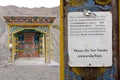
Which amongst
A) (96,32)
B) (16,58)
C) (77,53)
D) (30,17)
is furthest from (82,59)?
(16,58)

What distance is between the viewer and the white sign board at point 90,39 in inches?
119

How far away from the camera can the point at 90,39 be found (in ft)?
10.1

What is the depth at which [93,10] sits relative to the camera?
3084 millimetres

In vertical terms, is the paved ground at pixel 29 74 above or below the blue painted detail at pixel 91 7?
below

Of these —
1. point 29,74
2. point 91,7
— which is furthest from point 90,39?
point 29,74

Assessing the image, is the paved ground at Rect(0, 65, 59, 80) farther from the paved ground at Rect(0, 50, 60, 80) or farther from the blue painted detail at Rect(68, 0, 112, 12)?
the blue painted detail at Rect(68, 0, 112, 12)

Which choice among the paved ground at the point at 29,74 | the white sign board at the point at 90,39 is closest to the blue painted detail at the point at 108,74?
the white sign board at the point at 90,39

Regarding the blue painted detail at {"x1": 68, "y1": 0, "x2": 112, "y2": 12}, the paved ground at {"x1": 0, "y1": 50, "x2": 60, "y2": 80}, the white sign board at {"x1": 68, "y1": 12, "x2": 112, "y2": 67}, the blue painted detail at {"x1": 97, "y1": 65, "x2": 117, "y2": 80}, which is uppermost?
the blue painted detail at {"x1": 68, "y1": 0, "x2": 112, "y2": 12}

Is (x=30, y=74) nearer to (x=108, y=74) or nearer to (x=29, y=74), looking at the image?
(x=29, y=74)

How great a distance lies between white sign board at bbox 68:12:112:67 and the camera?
3035 millimetres

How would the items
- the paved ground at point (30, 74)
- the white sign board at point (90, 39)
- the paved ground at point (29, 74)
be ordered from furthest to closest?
the paved ground at point (29, 74) → the paved ground at point (30, 74) → the white sign board at point (90, 39)

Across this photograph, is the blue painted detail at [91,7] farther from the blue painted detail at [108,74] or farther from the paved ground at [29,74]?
the paved ground at [29,74]

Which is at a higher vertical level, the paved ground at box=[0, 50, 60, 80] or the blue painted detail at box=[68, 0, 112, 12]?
the blue painted detail at box=[68, 0, 112, 12]

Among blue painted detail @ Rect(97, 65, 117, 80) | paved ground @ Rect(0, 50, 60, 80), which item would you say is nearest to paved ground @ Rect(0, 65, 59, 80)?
paved ground @ Rect(0, 50, 60, 80)
